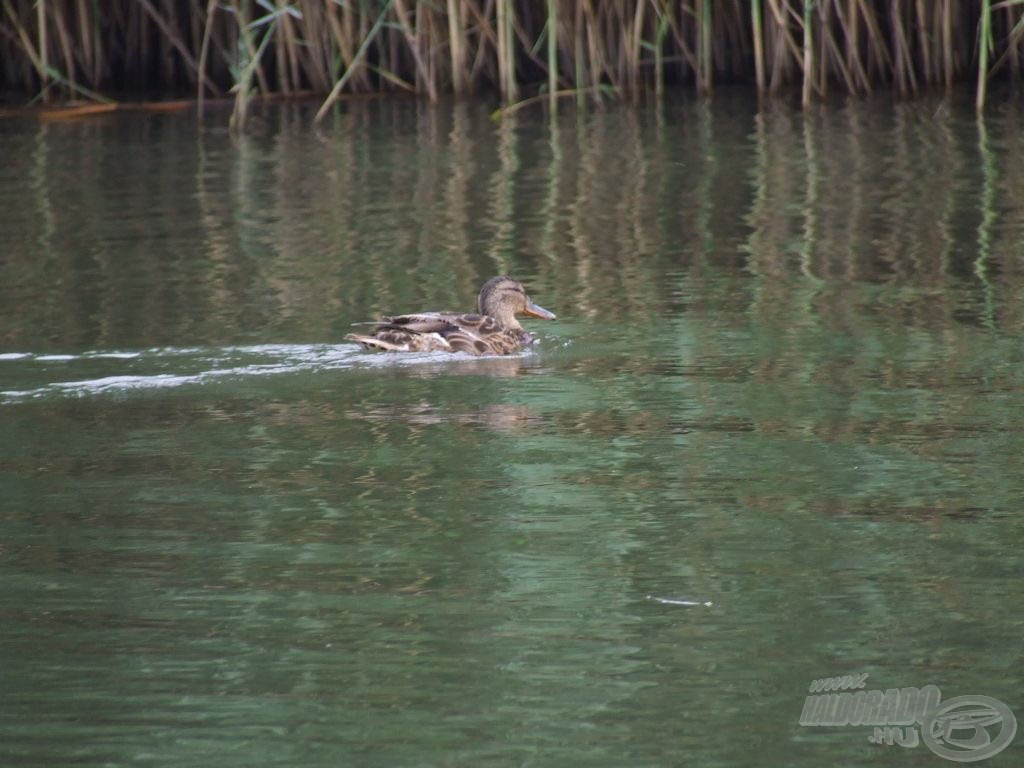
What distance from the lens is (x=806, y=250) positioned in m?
8.73

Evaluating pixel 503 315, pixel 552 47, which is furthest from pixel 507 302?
pixel 552 47

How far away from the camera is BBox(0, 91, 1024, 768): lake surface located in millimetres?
3584

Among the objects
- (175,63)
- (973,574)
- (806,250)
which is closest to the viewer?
(973,574)

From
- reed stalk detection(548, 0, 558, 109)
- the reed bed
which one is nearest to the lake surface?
reed stalk detection(548, 0, 558, 109)

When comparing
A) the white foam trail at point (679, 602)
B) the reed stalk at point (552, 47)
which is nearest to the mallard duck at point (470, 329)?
the white foam trail at point (679, 602)

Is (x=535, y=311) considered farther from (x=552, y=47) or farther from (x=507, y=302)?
(x=552, y=47)

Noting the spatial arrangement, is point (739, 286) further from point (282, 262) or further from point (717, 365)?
point (282, 262)

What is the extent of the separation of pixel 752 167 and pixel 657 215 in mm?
1751

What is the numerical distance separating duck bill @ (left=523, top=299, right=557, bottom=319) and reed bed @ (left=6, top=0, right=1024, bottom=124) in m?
5.84

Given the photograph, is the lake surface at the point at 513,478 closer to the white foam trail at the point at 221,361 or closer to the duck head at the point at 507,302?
the white foam trail at the point at 221,361

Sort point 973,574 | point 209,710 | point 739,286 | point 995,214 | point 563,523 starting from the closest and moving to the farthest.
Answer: point 209,710 < point 973,574 < point 563,523 < point 739,286 < point 995,214

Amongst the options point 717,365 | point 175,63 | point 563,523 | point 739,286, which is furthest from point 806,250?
point 175,63

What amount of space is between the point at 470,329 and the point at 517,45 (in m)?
8.56

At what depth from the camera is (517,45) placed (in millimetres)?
15117
